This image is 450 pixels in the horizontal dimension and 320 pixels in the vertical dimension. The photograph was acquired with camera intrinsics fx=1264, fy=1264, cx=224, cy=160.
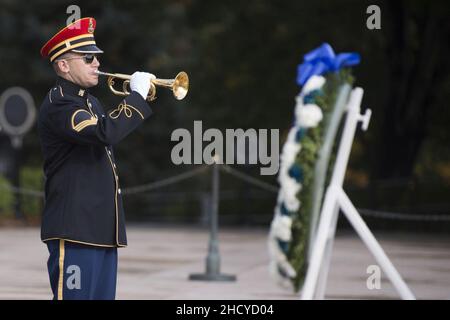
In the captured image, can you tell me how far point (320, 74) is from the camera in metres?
8.13

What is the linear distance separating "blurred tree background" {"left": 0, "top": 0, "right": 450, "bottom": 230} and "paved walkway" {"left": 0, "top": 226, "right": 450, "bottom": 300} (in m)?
3.31

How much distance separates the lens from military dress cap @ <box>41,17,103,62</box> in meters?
6.90

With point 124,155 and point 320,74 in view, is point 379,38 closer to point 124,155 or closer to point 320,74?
point 124,155

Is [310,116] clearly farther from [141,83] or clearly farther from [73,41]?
[73,41]

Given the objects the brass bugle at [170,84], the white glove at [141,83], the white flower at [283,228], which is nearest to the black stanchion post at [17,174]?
the white flower at [283,228]

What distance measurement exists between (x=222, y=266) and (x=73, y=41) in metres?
9.64

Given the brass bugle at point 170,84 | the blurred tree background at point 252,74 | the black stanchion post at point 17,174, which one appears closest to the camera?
the brass bugle at point 170,84

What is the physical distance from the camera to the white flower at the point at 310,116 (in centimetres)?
799

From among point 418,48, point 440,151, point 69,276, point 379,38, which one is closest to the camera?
point 69,276

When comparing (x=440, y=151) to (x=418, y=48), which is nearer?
(x=418, y=48)

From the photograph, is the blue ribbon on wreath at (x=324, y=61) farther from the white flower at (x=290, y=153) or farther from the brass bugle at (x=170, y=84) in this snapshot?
the brass bugle at (x=170, y=84)

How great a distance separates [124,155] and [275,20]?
486cm

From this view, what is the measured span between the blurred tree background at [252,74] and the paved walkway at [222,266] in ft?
10.8
